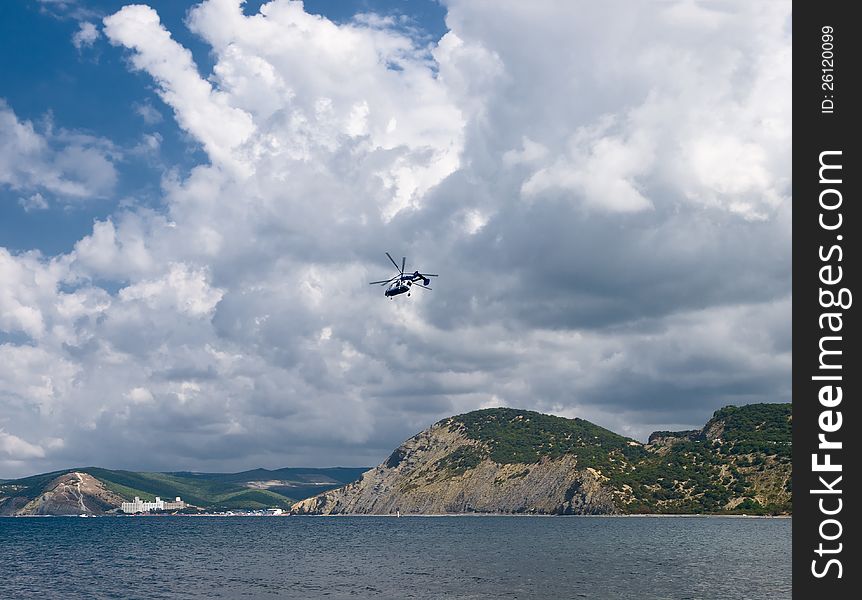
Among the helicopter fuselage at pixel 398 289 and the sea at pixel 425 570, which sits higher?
the helicopter fuselage at pixel 398 289

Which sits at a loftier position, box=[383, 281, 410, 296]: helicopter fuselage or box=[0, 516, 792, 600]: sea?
box=[383, 281, 410, 296]: helicopter fuselage

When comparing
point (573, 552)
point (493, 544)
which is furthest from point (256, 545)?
point (573, 552)

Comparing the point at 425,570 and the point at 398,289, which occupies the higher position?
the point at 398,289
